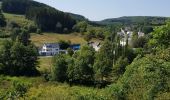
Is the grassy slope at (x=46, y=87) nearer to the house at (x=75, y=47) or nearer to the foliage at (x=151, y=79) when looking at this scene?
the foliage at (x=151, y=79)

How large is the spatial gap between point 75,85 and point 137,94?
55794 millimetres

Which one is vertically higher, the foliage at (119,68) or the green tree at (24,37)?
the green tree at (24,37)

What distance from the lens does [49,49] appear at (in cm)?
11406

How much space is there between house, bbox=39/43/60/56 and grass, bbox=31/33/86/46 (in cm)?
364

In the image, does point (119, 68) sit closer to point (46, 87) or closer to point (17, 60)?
point (46, 87)

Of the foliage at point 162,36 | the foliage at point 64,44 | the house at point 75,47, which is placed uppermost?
the foliage at point 162,36

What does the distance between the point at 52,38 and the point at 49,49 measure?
1545cm

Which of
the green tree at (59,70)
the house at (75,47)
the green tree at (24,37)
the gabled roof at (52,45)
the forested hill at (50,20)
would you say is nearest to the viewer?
the green tree at (59,70)

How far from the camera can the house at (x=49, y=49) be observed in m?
113

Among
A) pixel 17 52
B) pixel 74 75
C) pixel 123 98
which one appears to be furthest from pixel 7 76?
pixel 123 98

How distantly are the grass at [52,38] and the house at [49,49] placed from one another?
3636 mm

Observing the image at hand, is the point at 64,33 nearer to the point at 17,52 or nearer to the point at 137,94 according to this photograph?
the point at 17,52

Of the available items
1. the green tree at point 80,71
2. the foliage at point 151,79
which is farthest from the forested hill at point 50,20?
the foliage at point 151,79

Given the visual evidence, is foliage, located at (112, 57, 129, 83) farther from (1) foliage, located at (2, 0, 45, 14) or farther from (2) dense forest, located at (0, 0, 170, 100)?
(1) foliage, located at (2, 0, 45, 14)
